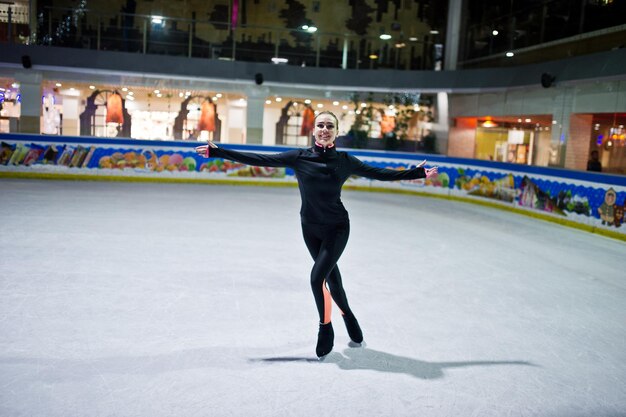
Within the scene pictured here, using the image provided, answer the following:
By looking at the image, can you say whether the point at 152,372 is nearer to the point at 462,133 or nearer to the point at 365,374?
the point at 365,374

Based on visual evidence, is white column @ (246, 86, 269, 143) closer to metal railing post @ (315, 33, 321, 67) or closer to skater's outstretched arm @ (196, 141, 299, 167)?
metal railing post @ (315, 33, 321, 67)

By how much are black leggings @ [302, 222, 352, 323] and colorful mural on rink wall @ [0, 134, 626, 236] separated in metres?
8.08

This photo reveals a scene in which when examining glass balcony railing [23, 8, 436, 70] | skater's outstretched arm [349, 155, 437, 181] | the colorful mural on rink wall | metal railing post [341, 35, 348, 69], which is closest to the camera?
skater's outstretched arm [349, 155, 437, 181]

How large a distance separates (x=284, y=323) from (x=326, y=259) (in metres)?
1.01

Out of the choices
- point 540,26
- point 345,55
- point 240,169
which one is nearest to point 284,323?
point 240,169

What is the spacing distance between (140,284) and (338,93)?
41.2 ft

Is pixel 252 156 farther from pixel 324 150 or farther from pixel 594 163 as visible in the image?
pixel 594 163

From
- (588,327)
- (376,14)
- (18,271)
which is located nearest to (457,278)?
(588,327)

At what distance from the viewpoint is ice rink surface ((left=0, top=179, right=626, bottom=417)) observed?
3029 millimetres

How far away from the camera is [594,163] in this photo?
10.9m

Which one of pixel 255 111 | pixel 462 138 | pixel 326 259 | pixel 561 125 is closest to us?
pixel 326 259

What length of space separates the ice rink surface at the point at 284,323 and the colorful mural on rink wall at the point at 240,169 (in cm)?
288

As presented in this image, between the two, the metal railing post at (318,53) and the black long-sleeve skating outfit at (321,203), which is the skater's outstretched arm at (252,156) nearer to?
the black long-sleeve skating outfit at (321,203)

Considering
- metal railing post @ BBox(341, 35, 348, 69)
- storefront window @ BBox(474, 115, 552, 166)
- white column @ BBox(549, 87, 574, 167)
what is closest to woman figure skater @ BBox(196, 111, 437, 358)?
white column @ BBox(549, 87, 574, 167)
